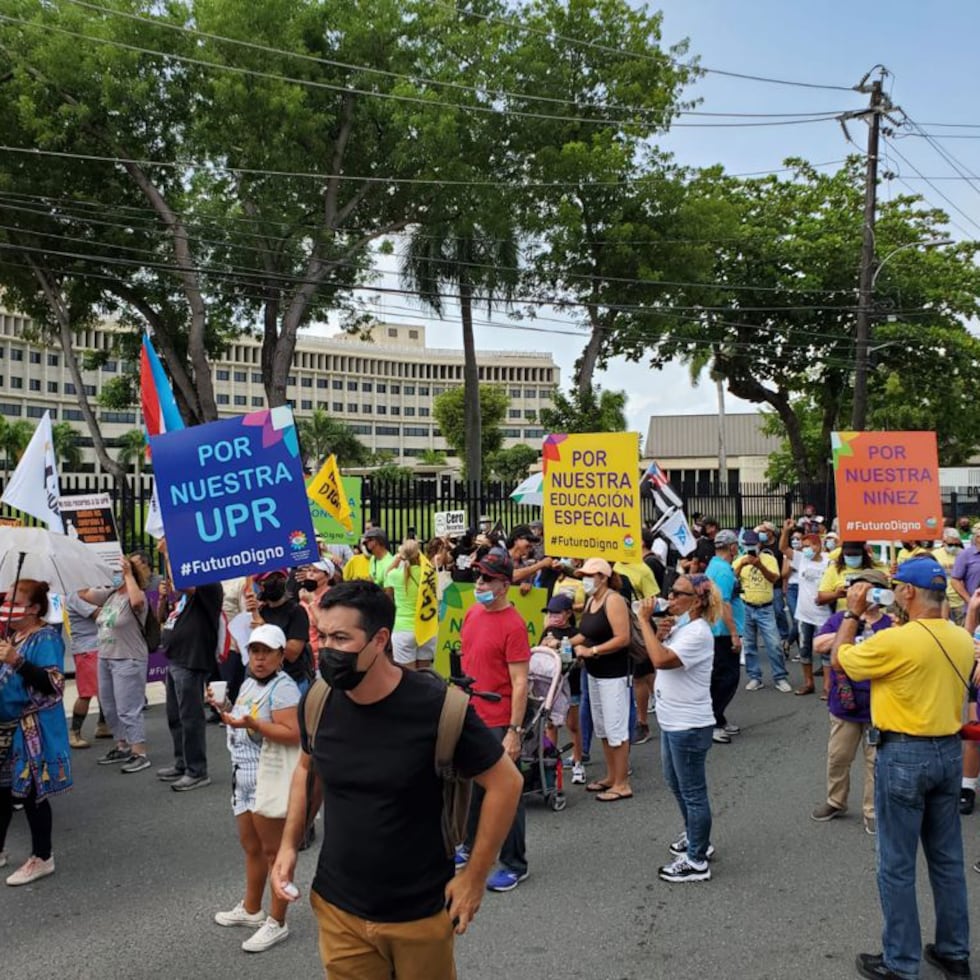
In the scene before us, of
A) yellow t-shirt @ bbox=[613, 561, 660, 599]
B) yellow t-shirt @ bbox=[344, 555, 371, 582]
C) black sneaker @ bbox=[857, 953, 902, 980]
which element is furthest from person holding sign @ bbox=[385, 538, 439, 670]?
black sneaker @ bbox=[857, 953, 902, 980]

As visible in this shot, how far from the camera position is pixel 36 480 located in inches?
295

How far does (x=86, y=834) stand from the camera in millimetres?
6344

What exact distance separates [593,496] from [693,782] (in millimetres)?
3706

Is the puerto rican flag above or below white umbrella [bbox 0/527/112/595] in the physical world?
above

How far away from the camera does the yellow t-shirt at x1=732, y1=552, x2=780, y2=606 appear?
10844 mm

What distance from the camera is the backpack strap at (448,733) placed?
111 inches

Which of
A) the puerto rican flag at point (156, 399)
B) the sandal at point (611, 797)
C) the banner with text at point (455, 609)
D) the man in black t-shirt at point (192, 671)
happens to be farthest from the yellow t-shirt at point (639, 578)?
the puerto rican flag at point (156, 399)

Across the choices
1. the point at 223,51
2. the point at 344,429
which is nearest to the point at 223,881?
the point at 223,51

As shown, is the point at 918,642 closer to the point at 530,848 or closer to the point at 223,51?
the point at 530,848

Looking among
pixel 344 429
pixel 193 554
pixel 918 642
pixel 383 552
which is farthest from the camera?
pixel 344 429

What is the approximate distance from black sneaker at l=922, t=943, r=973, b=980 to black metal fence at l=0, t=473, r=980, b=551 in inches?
373

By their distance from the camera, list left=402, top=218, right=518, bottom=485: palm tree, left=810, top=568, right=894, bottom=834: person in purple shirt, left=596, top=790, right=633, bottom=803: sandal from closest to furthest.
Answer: left=810, top=568, right=894, bottom=834: person in purple shirt → left=596, top=790, right=633, bottom=803: sandal → left=402, top=218, right=518, bottom=485: palm tree

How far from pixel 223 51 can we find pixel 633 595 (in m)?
16.9

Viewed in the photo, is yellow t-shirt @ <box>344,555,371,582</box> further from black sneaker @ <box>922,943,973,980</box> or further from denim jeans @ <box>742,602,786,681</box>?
black sneaker @ <box>922,943,973,980</box>
